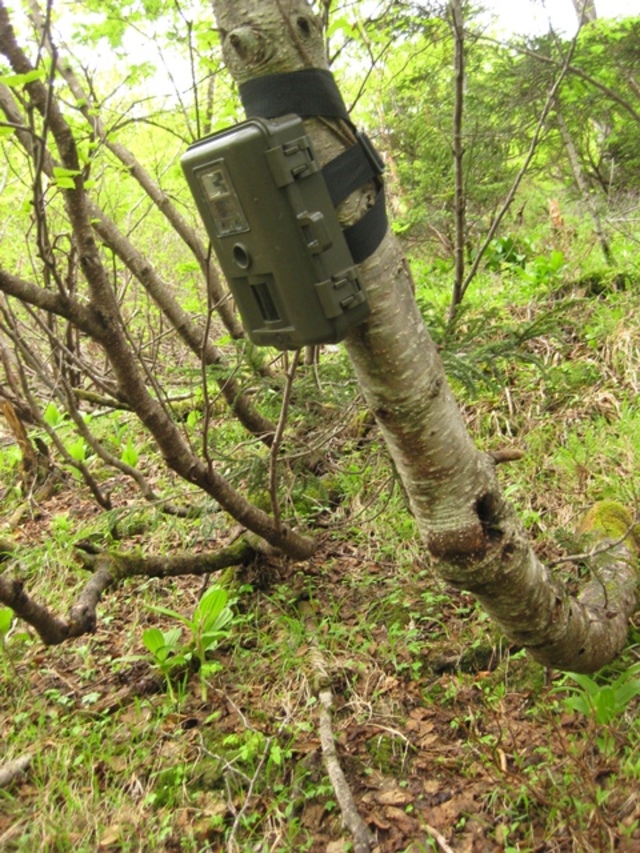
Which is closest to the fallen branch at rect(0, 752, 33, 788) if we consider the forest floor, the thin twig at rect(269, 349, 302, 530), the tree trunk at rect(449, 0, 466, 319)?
the forest floor

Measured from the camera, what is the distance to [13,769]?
2.29 metres

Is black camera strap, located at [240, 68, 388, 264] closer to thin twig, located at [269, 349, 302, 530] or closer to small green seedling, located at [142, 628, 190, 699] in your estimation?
thin twig, located at [269, 349, 302, 530]

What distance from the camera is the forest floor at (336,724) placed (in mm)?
1927

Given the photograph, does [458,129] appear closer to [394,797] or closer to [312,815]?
[394,797]

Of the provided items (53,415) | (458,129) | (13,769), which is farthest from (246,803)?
(53,415)

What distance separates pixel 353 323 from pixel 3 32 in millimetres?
1514

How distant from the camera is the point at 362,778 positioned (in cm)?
215

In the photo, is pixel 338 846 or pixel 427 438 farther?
pixel 338 846

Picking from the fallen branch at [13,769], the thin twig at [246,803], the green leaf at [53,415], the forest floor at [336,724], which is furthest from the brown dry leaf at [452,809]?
the green leaf at [53,415]

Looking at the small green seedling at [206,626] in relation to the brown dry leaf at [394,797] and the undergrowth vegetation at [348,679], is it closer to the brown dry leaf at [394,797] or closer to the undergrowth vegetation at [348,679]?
the undergrowth vegetation at [348,679]

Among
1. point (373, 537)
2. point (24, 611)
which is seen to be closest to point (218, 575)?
point (373, 537)

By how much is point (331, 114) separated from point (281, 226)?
1.03 ft

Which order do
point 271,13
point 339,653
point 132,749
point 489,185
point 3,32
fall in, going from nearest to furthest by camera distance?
point 271,13, point 3,32, point 132,749, point 339,653, point 489,185

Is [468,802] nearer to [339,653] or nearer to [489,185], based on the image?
[339,653]
